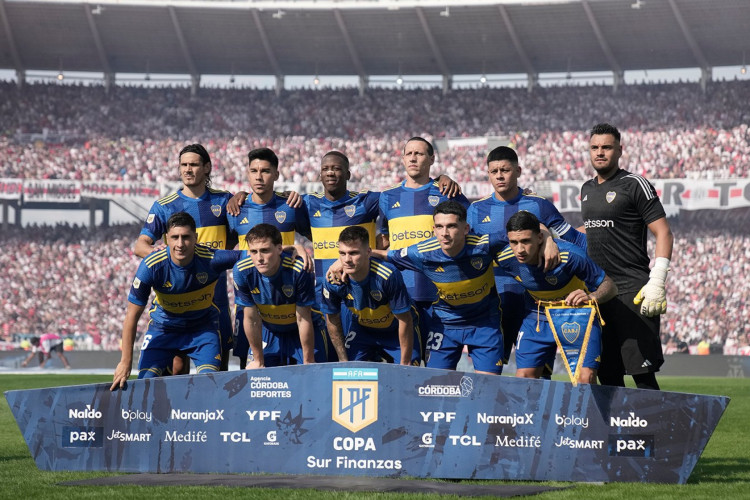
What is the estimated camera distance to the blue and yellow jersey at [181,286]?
282 inches

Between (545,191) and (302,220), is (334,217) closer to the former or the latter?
(302,220)

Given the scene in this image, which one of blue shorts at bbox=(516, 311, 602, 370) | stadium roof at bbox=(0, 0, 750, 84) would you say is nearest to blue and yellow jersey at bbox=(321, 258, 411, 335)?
blue shorts at bbox=(516, 311, 602, 370)

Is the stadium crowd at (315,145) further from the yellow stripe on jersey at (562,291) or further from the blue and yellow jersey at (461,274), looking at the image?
the yellow stripe on jersey at (562,291)

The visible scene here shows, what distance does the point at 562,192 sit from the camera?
96.7 ft

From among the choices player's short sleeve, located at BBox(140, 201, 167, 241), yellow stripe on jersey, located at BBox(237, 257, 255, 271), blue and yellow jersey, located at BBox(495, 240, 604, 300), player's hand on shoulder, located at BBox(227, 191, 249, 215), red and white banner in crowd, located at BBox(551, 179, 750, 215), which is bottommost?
blue and yellow jersey, located at BBox(495, 240, 604, 300)

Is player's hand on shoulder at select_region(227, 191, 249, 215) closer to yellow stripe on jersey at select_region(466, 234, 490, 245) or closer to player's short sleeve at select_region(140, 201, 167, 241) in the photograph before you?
player's short sleeve at select_region(140, 201, 167, 241)

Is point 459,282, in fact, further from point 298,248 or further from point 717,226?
point 717,226

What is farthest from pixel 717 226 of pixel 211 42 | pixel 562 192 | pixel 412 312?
pixel 412 312

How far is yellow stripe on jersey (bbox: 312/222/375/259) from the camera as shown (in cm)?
820

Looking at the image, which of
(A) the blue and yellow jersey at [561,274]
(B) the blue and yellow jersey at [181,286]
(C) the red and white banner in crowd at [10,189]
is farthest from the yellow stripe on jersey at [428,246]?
(C) the red and white banner in crowd at [10,189]

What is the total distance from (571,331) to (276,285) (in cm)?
231

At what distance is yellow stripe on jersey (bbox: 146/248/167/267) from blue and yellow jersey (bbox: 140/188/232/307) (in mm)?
876

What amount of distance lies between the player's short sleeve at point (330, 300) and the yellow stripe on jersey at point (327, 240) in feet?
3.70

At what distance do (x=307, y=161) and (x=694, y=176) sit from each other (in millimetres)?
12935
